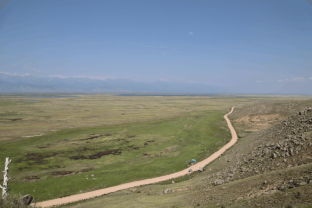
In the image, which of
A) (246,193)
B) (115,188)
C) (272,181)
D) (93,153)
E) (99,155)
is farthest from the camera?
(93,153)

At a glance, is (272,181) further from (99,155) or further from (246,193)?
(99,155)

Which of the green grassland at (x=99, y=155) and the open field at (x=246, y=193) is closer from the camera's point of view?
the open field at (x=246, y=193)

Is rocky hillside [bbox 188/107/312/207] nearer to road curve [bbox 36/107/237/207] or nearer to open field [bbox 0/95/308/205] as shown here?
road curve [bbox 36/107/237/207]

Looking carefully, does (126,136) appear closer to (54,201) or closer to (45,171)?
(45,171)

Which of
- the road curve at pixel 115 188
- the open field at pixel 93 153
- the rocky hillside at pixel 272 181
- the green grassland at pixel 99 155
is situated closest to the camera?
the rocky hillside at pixel 272 181

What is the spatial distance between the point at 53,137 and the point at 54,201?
4863cm

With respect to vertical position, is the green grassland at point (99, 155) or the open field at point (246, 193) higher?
the open field at point (246, 193)

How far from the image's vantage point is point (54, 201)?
33844 mm

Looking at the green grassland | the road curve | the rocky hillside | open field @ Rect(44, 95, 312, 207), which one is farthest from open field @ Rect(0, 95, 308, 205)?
the rocky hillside

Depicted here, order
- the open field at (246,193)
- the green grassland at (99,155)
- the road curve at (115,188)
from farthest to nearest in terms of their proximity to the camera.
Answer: the green grassland at (99,155) < the road curve at (115,188) < the open field at (246,193)

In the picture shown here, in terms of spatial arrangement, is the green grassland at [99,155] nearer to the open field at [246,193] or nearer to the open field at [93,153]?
the open field at [93,153]

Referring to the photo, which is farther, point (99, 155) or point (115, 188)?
point (99, 155)

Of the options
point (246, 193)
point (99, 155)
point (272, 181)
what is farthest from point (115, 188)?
point (272, 181)

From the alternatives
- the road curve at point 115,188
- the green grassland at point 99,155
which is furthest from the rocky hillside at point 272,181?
the green grassland at point 99,155
